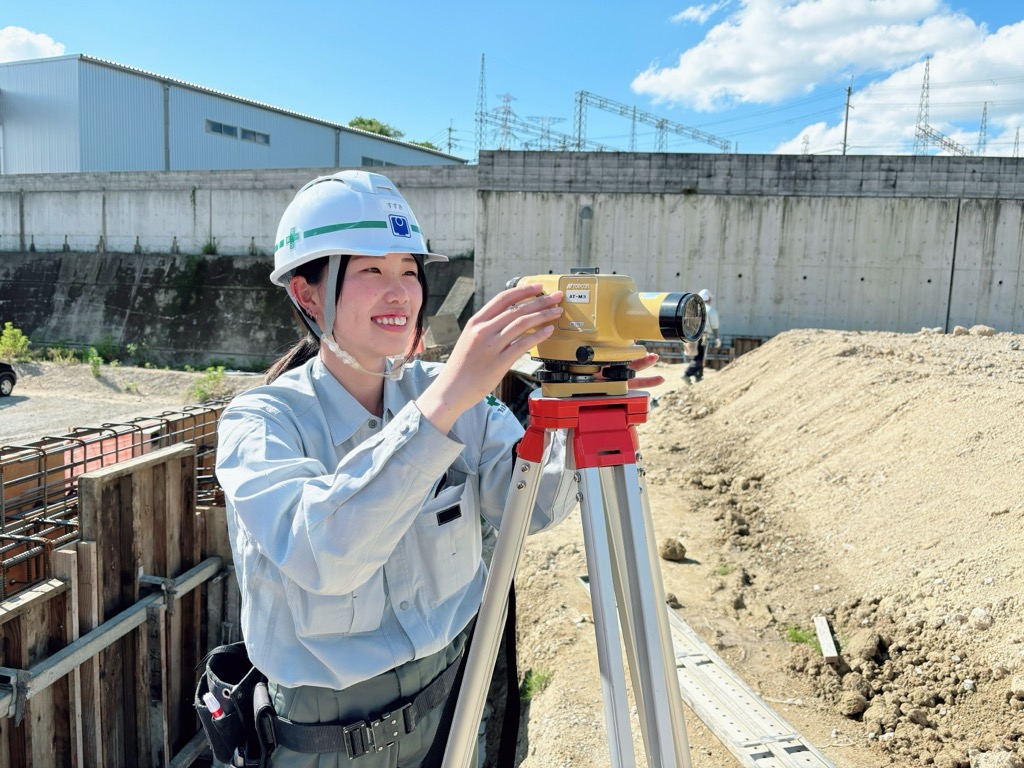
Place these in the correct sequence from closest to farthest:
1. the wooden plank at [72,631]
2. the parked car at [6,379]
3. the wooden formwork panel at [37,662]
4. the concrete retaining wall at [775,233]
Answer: the wooden formwork panel at [37,662] → the wooden plank at [72,631] → the parked car at [6,379] → the concrete retaining wall at [775,233]

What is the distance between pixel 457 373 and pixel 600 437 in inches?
14.4

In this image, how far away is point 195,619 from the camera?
14.4 ft

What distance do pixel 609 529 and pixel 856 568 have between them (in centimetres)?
400

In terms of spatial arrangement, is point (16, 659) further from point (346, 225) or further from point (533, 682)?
point (346, 225)

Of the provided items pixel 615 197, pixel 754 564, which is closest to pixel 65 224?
pixel 615 197

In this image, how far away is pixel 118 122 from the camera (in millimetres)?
27875

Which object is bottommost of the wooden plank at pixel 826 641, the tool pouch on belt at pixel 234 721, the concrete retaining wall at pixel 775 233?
the wooden plank at pixel 826 641

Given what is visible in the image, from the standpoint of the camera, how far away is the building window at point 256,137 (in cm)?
3172

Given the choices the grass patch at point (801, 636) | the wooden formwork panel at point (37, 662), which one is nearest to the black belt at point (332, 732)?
the wooden formwork panel at point (37, 662)

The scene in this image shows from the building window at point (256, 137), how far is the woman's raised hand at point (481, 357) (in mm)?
34437

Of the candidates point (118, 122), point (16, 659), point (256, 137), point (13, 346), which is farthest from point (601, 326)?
point (256, 137)

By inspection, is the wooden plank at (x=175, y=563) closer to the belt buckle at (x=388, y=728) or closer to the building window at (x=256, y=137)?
the belt buckle at (x=388, y=728)

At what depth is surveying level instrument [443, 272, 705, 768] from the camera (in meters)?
1.32

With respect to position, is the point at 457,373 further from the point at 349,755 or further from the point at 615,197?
the point at 615,197
